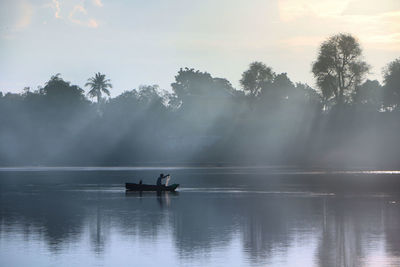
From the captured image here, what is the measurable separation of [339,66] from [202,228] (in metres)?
128

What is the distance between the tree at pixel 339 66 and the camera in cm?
16825

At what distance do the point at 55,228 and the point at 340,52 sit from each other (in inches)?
5100

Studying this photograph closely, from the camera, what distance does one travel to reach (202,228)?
4569 centimetres

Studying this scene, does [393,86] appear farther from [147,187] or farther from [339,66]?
[147,187]

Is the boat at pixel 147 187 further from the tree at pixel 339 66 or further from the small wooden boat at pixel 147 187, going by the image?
the tree at pixel 339 66

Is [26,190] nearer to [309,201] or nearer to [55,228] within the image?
[309,201]

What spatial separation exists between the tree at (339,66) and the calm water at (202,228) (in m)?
91.7

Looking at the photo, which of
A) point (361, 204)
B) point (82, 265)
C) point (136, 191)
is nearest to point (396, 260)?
point (82, 265)

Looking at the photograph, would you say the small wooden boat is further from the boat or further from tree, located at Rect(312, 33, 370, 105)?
tree, located at Rect(312, 33, 370, 105)

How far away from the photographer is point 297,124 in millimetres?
183750

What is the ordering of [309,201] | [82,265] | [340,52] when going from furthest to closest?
[340,52]
[309,201]
[82,265]

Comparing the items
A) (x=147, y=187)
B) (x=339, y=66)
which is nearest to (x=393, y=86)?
(x=339, y=66)

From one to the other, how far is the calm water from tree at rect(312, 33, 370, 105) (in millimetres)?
91729

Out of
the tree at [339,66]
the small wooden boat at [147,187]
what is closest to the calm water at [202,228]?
the small wooden boat at [147,187]
